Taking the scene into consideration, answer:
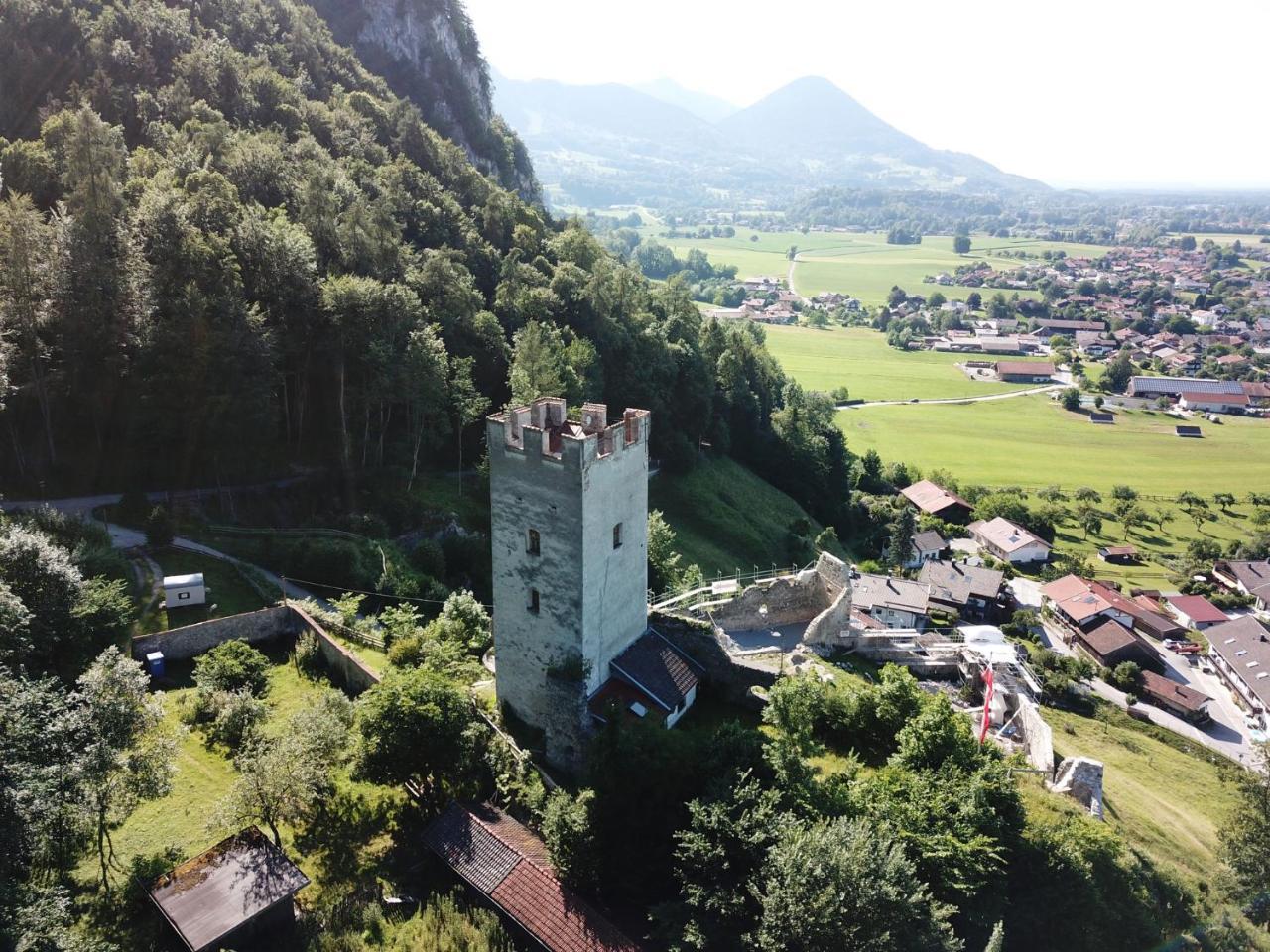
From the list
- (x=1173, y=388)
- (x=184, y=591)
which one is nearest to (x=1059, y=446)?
(x=1173, y=388)

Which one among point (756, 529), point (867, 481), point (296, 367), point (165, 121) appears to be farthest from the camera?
point (867, 481)

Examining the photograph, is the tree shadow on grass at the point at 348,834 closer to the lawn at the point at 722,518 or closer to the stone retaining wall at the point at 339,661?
the stone retaining wall at the point at 339,661

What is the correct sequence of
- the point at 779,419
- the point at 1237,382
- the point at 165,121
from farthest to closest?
1. the point at 1237,382
2. the point at 779,419
3. the point at 165,121

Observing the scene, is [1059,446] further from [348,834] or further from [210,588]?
[348,834]

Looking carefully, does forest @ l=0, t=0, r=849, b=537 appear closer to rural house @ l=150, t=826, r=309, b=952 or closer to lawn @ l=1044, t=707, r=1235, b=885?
rural house @ l=150, t=826, r=309, b=952

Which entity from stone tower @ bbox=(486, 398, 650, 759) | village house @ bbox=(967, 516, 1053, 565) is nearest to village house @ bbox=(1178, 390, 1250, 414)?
village house @ bbox=(967, 516, 1053, 565)

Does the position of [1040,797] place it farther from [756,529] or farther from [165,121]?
[165,121]

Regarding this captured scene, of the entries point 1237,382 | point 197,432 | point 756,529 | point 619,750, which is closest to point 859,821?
point 619,750
